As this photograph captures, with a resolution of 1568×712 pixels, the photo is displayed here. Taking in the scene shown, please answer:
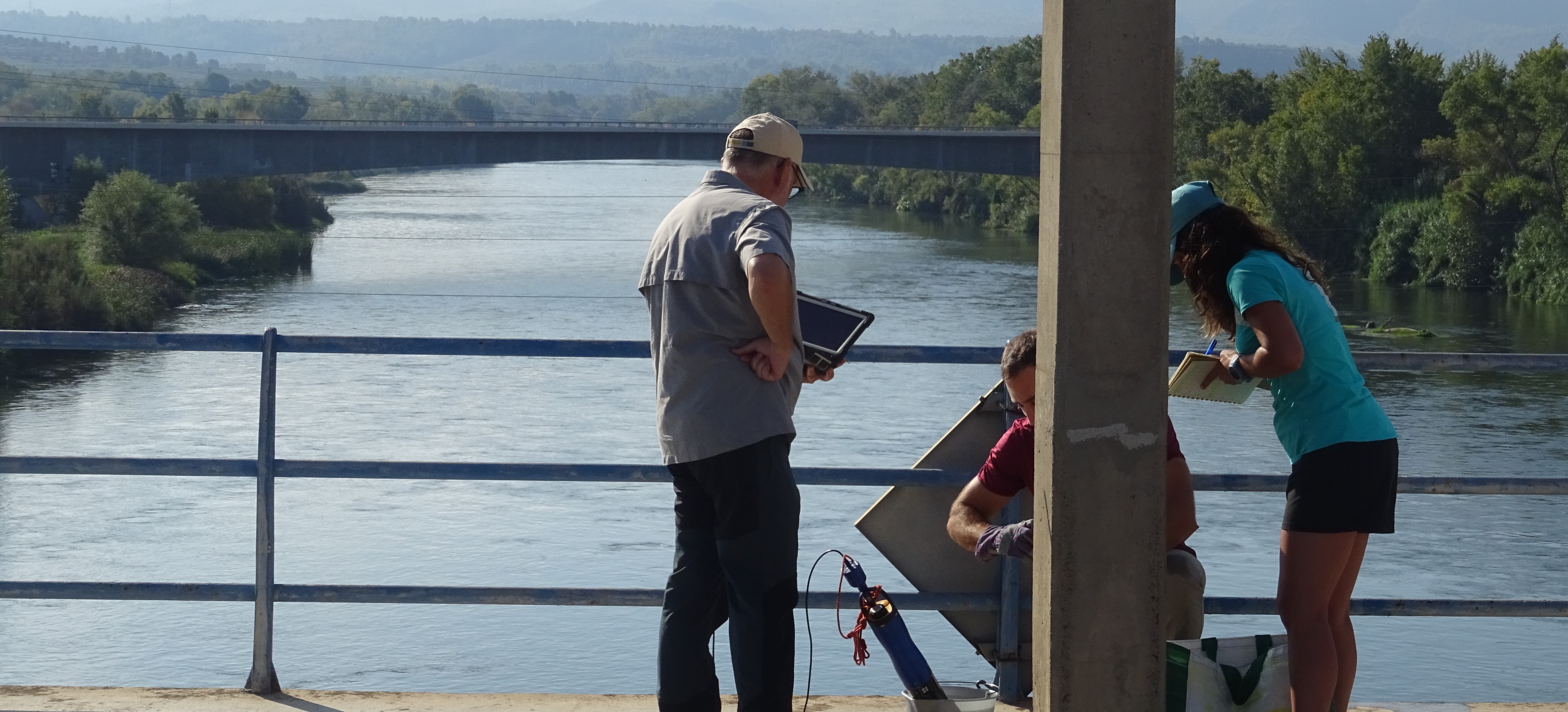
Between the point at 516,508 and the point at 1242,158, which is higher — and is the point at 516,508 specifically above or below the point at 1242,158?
below

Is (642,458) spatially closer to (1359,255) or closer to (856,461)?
(856,461)

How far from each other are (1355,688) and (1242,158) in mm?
44456

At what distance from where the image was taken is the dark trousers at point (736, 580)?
10.7 ft

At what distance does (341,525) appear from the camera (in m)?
19.6

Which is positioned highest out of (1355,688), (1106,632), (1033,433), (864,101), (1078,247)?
(864,101)

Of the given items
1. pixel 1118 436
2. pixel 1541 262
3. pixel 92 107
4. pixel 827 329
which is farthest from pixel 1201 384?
pixel 92 107

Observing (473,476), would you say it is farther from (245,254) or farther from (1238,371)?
(245,254)

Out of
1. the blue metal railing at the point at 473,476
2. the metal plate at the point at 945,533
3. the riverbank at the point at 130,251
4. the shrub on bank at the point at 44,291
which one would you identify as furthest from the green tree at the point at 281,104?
the metal plate at the point at 945,533

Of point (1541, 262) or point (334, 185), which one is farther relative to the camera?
point (334, 185)

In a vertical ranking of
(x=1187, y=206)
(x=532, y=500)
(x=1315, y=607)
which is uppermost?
(x=1187, y=206)

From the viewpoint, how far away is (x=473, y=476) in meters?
4.03

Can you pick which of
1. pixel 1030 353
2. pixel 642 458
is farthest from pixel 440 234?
pixel 1030 353

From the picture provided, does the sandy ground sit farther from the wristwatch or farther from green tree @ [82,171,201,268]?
green tree @ [82,171,201,268]

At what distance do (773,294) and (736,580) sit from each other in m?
0.62
